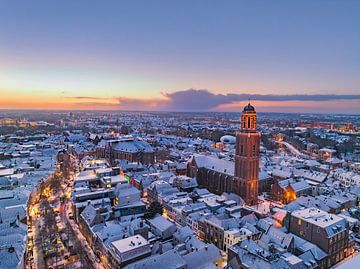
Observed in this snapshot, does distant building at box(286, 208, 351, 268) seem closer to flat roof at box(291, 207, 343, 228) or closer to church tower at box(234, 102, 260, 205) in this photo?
flat roof at box(291, 207, 343, 228)

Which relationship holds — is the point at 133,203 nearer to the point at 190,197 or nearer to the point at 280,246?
the point at 190,197

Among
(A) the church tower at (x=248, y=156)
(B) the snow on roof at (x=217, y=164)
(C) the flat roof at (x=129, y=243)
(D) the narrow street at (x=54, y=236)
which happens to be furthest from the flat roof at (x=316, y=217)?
(D) the narrow street at (x=54, y=236)

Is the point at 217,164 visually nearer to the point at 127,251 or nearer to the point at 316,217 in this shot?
the point at 316,217

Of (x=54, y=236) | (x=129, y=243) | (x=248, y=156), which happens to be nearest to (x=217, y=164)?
(x=248, y=156)

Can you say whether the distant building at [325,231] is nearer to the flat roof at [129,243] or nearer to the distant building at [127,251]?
the distant building at [127,251]

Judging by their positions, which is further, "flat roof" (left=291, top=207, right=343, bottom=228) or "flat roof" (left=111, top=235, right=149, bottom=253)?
"flat roof" (left=291, top=207, right=343, bottom=228)

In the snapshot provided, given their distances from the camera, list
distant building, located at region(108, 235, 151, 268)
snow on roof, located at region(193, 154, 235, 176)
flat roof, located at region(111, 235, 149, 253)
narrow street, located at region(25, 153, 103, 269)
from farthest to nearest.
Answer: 1. snow on roof, located at region(193, 154, 235, 176)
2. narrow street, located at region(25, 153, 103, 269)
3. flat roof, located at region(111, 235, 149, 253)
4. distant building, located at region(108, 235, 151, 268)

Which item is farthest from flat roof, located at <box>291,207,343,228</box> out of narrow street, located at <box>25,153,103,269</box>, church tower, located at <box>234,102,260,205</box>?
narrow street, located at <box>25,153,103,269</box>

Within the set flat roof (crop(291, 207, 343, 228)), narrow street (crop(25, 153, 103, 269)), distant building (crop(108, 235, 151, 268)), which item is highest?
flat roof (crop(291, 207, 343, 228))

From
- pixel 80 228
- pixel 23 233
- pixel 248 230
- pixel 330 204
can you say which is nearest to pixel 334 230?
pixel 248 230
